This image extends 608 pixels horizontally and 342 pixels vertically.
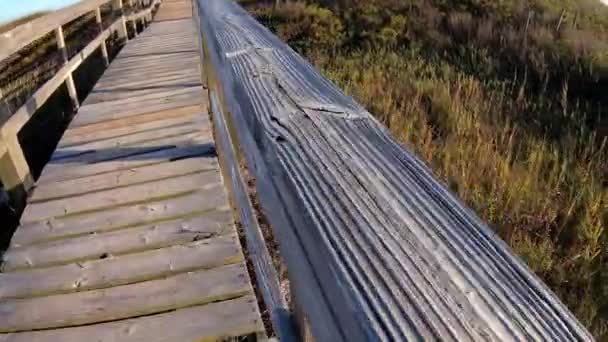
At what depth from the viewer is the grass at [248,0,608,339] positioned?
2.40m

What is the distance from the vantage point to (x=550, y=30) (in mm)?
7980

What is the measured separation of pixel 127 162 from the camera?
116 inches

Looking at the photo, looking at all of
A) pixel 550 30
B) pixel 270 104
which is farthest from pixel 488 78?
pixel 270 104

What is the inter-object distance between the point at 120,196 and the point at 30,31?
5.14ft

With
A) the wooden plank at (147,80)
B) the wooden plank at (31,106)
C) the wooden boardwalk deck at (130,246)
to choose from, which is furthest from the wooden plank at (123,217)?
the wooden plank at (147,80)

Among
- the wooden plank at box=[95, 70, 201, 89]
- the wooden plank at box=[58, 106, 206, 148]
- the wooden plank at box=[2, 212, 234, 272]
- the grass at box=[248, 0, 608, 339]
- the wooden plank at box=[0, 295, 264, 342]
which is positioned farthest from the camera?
the wooden plank at box=[95, 70, 201, 89]

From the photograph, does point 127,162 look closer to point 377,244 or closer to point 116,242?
point 116,242

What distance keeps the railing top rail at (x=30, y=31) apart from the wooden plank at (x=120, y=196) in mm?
972

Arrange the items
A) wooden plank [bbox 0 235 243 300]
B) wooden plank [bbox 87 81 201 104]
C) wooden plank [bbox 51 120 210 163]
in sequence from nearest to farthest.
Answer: wooden plank [bbox 0 235 243 300] < wooden plank [bbox 51 120 210 163] < wooden plank [bbox 87 81 201 104]

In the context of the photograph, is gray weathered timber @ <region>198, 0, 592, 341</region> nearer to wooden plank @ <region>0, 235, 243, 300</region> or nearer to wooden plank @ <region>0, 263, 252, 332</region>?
wooden plank @ <region>0, 263, 252, 332</region>

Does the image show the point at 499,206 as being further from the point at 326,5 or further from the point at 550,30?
the point at 326,5

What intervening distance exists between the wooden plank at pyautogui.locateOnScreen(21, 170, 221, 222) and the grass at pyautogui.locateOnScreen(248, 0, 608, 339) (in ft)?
4.79

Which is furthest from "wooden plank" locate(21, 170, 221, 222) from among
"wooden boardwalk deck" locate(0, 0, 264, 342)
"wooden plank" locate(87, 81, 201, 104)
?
"wooden plank" locate(87, 81, 201, 104)

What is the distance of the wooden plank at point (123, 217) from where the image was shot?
223 centimetres
